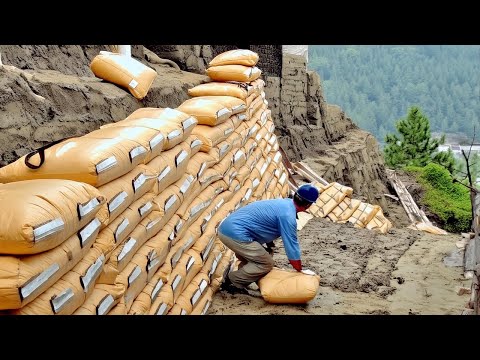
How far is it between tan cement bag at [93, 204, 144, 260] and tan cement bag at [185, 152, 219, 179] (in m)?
1.30

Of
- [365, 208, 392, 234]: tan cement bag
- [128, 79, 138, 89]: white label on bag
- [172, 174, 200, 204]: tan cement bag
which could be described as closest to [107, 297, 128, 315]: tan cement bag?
[172, 174, 200, 204]: tan cement bag

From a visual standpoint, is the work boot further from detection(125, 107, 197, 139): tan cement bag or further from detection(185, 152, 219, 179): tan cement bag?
detection(125, 107, 197, 139): tan cement bag

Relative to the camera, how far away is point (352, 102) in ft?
220

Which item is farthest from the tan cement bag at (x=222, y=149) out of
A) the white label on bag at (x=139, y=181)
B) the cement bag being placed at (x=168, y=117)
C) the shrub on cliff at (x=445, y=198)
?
the shrub on cliff at (x=445, y=198)

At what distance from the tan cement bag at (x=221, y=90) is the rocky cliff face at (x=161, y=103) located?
42cm

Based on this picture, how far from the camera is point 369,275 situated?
616 cm

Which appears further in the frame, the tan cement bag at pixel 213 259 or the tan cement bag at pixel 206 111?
the tan cement bag at pixel 206 111

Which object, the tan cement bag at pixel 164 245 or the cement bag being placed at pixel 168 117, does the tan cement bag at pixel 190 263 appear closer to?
the tan cement bag at pixel 164 245

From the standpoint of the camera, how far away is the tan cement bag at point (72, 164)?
3164 millimetres

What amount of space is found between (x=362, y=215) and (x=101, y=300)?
6.86 meters

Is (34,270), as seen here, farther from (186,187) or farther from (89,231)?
→ (186,187)
